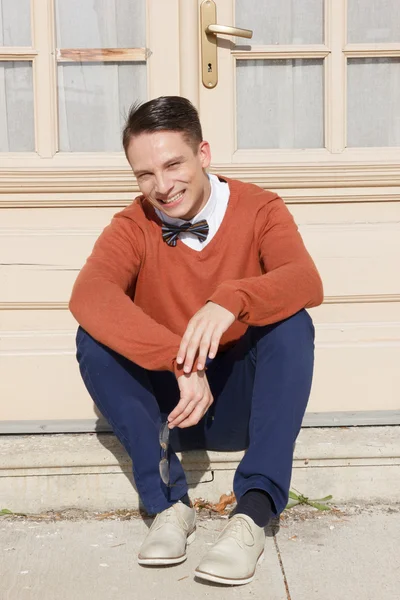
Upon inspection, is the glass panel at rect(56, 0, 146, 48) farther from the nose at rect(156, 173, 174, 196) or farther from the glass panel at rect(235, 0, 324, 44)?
the nose at rect(156, 173, 174, 196)

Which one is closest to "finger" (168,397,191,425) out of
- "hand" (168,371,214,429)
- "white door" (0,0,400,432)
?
"hand" (168,371,214,429)

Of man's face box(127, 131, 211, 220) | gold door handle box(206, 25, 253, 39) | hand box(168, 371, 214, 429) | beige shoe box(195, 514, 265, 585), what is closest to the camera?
beige shoe box(195, 514, 265, 585)

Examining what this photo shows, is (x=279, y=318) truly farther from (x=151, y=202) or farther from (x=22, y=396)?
(x=22, y=396)

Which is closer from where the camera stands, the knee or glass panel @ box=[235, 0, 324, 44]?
the knee

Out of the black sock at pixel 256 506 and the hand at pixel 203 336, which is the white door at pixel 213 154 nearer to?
the black sock at pixel 256 506

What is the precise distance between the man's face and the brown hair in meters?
0.02

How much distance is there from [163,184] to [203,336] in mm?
508

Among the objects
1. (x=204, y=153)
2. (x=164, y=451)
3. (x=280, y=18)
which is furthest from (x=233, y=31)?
(x=164, y=451)

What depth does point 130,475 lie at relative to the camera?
2.76 meters

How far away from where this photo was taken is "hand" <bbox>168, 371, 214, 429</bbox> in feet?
7.32

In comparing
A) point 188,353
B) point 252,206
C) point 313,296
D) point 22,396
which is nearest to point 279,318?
point 313,296

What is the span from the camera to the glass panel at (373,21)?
3.21 metres

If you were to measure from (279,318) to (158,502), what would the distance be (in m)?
0.61

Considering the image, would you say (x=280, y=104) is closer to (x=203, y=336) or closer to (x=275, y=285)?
(x=275, y=285)
